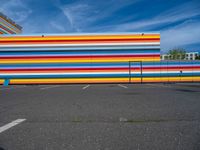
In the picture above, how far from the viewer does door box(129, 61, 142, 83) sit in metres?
16.6

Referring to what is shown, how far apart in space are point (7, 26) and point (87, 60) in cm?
1499

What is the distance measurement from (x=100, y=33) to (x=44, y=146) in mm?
16843

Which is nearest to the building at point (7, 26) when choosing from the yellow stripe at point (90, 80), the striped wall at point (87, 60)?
the striped wall at point (87, 60)

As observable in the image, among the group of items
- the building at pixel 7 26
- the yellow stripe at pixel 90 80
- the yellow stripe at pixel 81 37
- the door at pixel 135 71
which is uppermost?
the building at pixel 7 26

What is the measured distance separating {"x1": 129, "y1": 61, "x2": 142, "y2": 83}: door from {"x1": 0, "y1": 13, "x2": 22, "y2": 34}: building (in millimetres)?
19956

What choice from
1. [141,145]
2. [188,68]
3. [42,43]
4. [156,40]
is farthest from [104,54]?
[141,145]

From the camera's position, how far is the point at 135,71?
16688 millimetres

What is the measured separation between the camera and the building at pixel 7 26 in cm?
1878

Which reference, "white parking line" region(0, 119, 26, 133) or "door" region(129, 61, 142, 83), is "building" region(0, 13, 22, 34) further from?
"white parking line" region(0, 119, 26, 133)

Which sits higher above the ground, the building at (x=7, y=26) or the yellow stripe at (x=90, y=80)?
the building at (x=7, y=26)

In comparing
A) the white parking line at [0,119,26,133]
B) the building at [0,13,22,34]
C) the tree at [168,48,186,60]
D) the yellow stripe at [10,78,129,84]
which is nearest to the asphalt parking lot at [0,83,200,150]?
the white parking line at [0,119,26,133]

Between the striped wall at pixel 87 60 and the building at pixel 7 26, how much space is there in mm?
3339

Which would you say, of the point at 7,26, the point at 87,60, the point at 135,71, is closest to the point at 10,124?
the point at 87,60

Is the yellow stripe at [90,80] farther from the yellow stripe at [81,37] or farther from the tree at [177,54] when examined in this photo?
the tree at [177,54]
